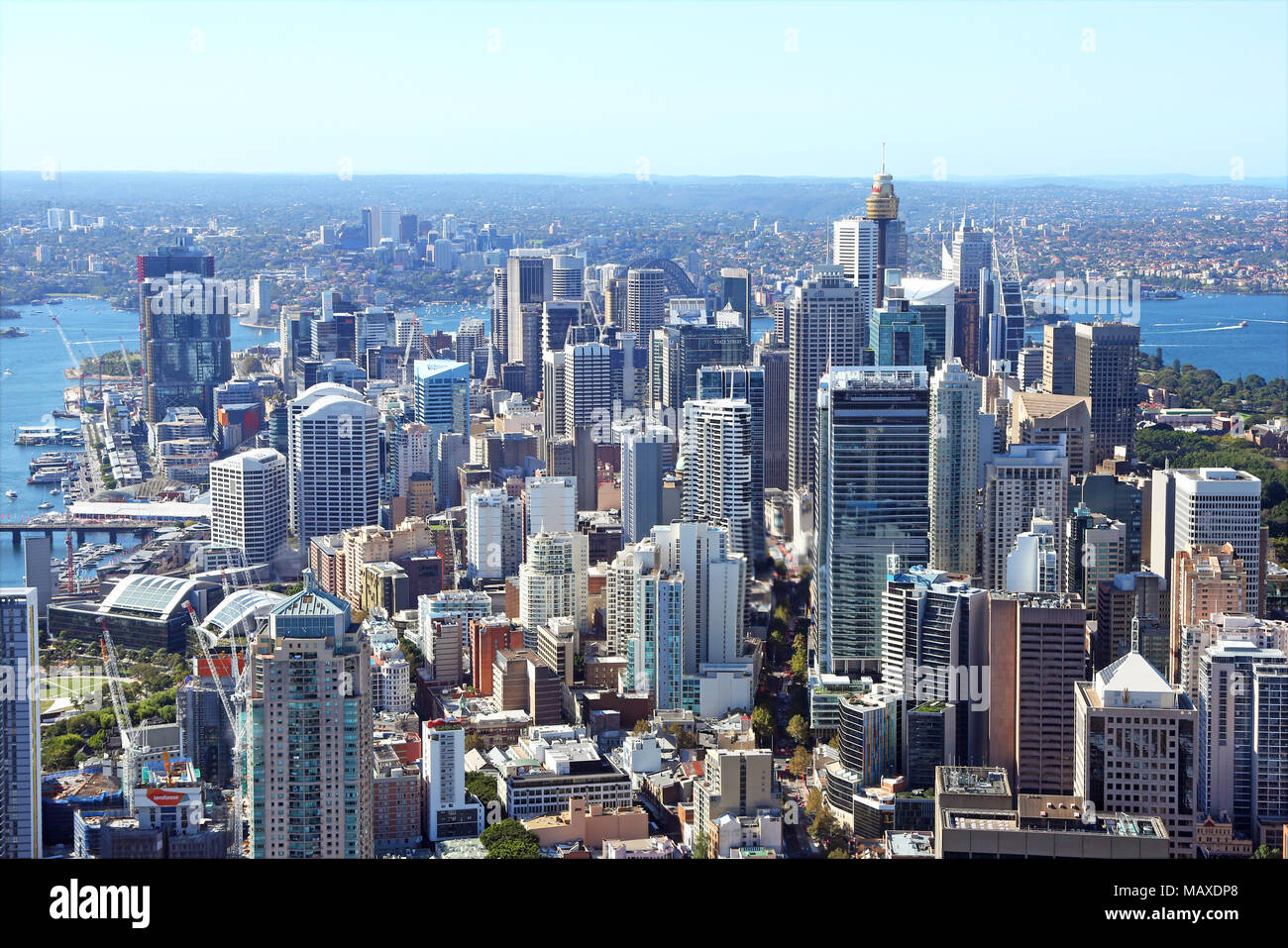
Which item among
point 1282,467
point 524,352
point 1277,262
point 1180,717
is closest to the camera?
point 1180,717

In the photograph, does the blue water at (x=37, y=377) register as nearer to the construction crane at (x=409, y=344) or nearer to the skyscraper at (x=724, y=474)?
the construction crane at (x=409, y=344)

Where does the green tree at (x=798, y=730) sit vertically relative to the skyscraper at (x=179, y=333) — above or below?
below

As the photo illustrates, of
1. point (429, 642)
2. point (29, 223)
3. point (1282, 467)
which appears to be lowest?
point (429, 642)

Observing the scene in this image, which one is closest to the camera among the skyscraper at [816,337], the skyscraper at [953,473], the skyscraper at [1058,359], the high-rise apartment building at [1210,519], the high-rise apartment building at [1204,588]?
the high-rise apartment building at [1204,588]

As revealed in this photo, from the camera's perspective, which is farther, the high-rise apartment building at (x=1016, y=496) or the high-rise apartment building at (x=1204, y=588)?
the high-rise apartment building at (x=1016, y=496)

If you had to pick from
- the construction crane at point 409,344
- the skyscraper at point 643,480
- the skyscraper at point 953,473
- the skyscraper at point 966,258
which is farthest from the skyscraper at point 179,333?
the skyscraper at point 953,473

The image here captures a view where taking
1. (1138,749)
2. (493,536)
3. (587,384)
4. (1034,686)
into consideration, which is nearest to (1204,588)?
(1034,686)
